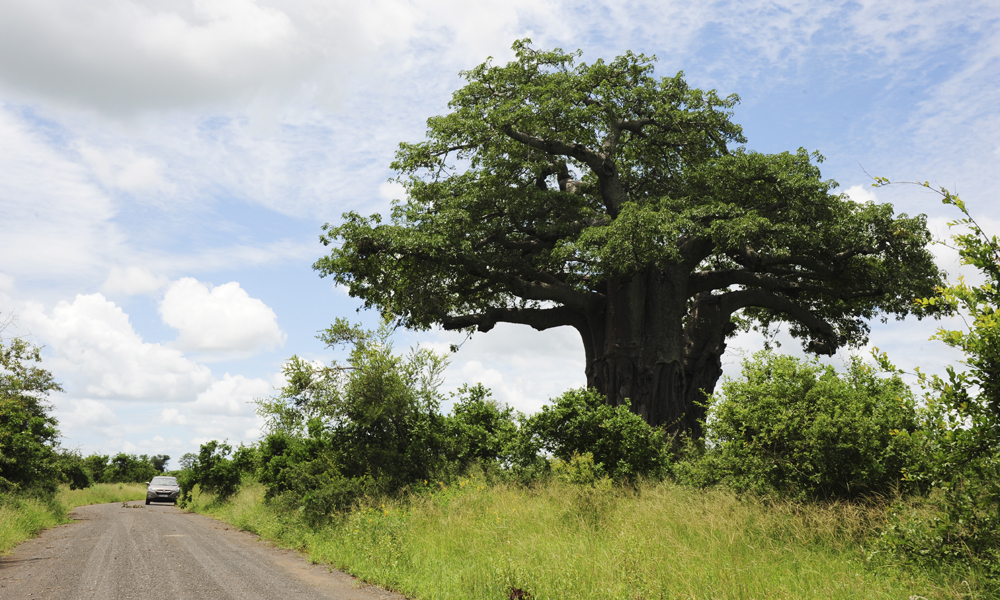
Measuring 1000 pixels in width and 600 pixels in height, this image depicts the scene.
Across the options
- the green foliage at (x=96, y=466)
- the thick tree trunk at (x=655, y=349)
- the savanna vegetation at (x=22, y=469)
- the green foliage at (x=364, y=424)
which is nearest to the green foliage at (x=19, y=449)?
the savanna vegetation at (x=22, y=469)

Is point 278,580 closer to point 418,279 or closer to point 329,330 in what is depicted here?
point 329,330

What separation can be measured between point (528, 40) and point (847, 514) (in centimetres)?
1699

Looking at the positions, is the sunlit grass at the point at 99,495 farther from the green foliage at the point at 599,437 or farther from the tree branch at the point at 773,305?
the tree branch at the point at 773,305

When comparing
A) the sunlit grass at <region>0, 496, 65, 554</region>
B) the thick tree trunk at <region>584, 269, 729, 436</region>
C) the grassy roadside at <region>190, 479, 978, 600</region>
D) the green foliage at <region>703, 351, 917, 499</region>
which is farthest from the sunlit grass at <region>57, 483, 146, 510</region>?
the green foliage at <region>703, 351, 917, 499</region>

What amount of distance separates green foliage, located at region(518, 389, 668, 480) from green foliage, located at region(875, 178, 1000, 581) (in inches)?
278

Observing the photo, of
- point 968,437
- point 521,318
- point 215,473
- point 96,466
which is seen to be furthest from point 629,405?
point 96,466

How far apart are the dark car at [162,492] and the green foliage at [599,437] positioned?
25.7 m

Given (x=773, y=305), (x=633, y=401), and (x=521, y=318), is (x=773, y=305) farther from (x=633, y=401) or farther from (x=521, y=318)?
(x=521, y=318)

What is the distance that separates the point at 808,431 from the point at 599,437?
17.7ft

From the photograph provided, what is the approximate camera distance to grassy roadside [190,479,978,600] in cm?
633

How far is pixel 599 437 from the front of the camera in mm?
13367

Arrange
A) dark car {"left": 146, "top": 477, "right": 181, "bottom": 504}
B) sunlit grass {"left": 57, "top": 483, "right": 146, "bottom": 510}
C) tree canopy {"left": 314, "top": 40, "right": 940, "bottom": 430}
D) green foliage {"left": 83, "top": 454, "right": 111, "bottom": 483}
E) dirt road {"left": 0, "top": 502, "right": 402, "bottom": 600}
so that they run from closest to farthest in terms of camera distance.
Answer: dirt road {"left": 0, "top": 502, "right": 402, "bottom": 600}, tree canopy {"left": 314, "top": 40, "right": 940, "bottom": 430}, sunlit grass {"left": 57, "top": 483, "right": 146, "bottom": 510}, dark car {"left": 146, "top": 477, "right": 181, "bottom": 504}, green foliage {"left": 83, "top": 454, "right": 111, "bottom": 483}

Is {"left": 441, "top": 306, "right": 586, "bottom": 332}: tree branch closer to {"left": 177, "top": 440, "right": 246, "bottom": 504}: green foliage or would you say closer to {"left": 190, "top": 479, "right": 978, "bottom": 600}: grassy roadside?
{"left": 190, "top": 479, "right": 978, "bottom": 600}: grassy roadside

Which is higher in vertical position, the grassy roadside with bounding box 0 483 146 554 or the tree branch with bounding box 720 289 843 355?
the tree branch with bounding box 720 289 843 355
